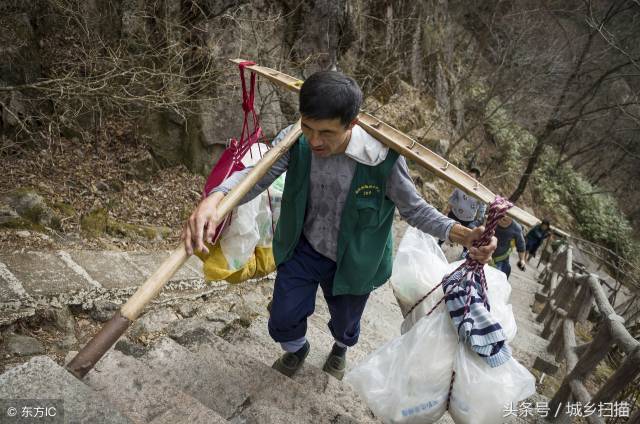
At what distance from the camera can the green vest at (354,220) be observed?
7.09ft

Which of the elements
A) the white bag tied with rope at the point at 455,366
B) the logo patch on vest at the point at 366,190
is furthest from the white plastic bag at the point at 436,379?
the logo patch on vest at the point at 366,190

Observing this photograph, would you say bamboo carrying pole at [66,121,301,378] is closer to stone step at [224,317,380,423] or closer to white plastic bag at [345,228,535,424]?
white plastic bag at [345,228,535,424]

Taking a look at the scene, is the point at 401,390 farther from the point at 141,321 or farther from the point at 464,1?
the point at 464,1

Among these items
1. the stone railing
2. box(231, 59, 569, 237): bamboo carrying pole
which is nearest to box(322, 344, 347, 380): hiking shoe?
box(231, 59, 569, 237): bamboo carrying pole

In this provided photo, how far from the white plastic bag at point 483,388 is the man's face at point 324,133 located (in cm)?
120

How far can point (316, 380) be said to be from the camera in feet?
8.73

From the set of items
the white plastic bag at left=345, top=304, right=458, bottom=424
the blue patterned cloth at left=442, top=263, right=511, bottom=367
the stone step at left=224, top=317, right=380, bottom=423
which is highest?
the blue patterned cloth at left=442, top=263, right=511, bottom=367

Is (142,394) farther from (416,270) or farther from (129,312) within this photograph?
(416,270)

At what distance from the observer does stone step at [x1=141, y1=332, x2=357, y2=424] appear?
208cm

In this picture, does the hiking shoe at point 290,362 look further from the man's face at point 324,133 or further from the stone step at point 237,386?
the man's face at point 324,133

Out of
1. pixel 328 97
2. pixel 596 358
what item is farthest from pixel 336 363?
pixel 596 358

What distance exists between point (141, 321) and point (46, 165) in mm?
3723

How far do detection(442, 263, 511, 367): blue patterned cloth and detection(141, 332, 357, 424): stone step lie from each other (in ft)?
2.64

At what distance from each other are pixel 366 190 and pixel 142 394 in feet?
4.56
